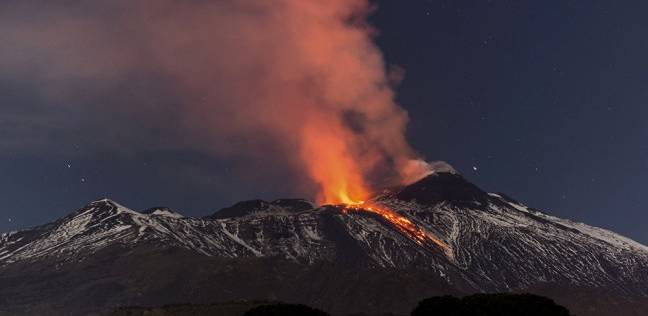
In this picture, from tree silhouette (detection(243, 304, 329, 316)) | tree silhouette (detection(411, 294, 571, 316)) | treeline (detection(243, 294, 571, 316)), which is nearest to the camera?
tree silhouette (detection(411, 294, 571, 316))

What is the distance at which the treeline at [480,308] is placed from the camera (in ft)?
419

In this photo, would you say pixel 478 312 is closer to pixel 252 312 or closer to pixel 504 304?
pixel 504 304

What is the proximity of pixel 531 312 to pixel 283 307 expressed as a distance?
4329cm

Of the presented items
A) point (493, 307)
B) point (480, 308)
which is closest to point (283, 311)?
point (480, 308)

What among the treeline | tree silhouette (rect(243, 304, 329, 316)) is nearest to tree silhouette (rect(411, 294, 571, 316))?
the treeline

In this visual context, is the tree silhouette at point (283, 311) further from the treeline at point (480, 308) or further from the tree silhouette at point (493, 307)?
the tree silhouette at point (493, 307)

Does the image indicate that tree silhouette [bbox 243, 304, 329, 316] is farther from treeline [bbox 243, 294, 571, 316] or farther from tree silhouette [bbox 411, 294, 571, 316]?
tree silhouette [bbox 411, 294, 571, 316]

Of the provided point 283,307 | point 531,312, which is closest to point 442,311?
point 531,312

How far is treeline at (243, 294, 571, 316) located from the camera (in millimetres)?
127750

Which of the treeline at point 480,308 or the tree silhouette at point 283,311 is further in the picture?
the tree silhouette at point 283,311

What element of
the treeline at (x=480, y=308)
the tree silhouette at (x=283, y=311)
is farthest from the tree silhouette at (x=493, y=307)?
the tree silhouette at (x=283, y=311)

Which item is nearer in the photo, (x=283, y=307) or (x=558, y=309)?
(x=558, y=309)

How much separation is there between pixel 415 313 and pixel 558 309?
79.7 feet

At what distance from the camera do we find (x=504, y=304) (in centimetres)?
12938
